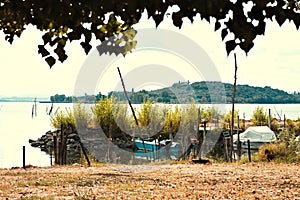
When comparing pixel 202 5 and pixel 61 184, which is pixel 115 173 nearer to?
pixel 61 184

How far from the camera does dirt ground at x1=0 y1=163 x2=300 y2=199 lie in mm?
6258

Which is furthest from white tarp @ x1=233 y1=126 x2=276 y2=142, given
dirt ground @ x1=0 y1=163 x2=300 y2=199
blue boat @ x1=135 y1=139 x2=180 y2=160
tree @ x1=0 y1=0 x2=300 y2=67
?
tree @ x1=0 y1=0 x2=300 y2=67

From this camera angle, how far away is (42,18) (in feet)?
8.28

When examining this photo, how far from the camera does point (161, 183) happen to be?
7.29m

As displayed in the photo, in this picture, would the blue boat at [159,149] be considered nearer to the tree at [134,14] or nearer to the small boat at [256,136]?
the small boat at [256,136]

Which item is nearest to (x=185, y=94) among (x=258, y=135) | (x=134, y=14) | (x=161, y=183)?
(x=258, y=135)

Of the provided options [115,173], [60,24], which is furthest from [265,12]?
[115,173]

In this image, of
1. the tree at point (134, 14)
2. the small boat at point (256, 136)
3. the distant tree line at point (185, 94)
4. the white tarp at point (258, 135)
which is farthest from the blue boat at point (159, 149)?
the tree at point (134, 14)

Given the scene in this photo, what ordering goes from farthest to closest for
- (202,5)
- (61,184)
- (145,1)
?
(61,184) < (145,1) < (202,5)

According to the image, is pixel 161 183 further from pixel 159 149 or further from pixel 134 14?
pixel 159 149

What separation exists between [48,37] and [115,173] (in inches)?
245

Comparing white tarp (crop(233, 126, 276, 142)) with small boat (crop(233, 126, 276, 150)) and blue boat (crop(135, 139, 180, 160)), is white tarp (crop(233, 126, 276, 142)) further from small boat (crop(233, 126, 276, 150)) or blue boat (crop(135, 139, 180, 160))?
blue boat (crop(135, 139, 180, 160))

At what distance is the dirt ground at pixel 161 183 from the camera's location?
20.5 feet

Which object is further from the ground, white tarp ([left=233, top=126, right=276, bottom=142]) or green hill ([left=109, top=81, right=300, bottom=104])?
green hill ([left=109, top=81, right=300, bottom=104])
